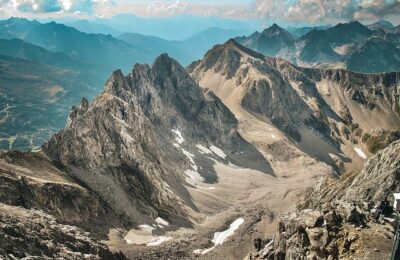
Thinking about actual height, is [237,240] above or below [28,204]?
below

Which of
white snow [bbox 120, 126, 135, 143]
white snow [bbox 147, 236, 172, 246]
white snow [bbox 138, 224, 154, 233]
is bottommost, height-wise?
white snow [bbox 147, 236, 172, 246]

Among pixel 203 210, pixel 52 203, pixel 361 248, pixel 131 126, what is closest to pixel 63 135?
pixel 131 126

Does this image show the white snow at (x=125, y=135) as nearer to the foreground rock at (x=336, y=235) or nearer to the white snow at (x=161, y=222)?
the white snow at (x=161, y=222)

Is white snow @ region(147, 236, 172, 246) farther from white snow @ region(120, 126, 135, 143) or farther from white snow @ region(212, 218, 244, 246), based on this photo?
white snow @ region(120, 126, 135, 143)

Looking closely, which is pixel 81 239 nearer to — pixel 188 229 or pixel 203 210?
pixel 188 229

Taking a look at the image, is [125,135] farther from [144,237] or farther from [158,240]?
[158,240]

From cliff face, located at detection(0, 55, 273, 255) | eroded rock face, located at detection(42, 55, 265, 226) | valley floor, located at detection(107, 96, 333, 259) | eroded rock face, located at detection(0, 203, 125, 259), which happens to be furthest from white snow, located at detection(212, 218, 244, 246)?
eroded rock face, located at detection(0, 203, 125, 259)
